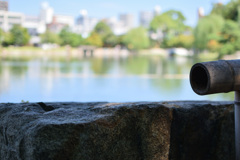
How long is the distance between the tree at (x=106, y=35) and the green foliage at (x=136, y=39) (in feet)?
6.67

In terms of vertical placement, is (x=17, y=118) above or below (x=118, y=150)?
above

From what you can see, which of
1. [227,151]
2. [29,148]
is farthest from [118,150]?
[227,151]

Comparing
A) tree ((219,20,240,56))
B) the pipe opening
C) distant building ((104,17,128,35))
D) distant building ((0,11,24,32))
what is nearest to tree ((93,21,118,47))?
distant building ((0,11,24,32))

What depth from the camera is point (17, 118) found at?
1.51m

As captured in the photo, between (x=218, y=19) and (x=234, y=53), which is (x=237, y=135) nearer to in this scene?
(x=234, y=53)

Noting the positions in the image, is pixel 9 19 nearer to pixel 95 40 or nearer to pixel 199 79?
pixel 95 40

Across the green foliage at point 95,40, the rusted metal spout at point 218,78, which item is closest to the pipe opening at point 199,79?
the rusted metal spout at point 218,78

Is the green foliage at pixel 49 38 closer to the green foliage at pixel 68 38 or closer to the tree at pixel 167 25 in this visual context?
the green foliage at pixel 68 38

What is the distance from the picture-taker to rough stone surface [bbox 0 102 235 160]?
1.40 metres

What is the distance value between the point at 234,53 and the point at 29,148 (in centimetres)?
2055

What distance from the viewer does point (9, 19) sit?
5788 centimetres

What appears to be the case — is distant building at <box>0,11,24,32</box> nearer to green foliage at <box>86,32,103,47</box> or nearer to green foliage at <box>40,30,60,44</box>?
green foliage at <box>40,30,60,44</box>

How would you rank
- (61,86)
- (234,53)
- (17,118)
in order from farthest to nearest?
1. (234,53)
2. (61,86)
3. (17,118)

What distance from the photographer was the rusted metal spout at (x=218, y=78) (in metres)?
1.42
